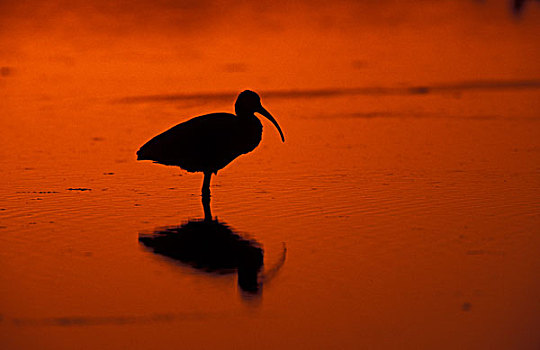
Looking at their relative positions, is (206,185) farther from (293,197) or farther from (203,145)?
(293,197)

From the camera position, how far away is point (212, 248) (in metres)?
7.20

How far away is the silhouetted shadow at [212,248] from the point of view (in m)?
6.56

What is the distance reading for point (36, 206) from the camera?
8.45 meters

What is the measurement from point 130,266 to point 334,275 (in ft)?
4.30

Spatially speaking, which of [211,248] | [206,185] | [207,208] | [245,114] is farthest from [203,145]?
[211,248]

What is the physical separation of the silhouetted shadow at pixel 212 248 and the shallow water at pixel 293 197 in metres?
0.09

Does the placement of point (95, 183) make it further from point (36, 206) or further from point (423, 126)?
point (423, 126)

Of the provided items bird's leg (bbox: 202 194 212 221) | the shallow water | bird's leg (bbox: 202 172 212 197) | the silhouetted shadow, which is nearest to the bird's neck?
the shallow water

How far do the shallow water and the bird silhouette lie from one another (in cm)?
24

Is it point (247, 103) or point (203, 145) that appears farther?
point (247, 103)

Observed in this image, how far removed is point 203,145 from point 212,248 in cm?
210

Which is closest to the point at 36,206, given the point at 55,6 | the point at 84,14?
the point at 84,14

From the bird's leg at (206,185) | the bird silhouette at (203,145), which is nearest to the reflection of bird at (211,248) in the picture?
the bird's leg at (206,185)

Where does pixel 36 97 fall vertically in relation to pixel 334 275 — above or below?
above
